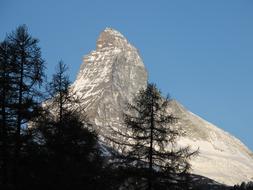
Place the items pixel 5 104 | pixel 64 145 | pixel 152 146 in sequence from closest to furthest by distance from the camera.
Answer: pixel 5 104
pixel 64 145
pixel 152 146

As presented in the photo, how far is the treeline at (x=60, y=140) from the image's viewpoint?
27.1 m

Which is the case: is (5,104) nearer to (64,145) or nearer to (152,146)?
(64,145)

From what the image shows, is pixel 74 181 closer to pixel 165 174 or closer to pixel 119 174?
pixel 119 174

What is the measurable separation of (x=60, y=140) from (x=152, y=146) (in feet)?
16.0

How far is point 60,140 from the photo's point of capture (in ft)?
95.7

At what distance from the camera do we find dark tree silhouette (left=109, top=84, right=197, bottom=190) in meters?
29.9

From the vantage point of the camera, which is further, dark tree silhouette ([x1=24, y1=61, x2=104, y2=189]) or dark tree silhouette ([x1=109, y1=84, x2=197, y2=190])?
dark tree silhouette ([x1=109, y1=84, x2=197, y2=190])

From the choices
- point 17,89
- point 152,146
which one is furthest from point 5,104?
point 152,146

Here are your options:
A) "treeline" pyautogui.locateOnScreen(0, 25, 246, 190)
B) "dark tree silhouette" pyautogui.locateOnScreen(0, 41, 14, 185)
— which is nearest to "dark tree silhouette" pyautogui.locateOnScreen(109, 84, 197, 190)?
"treeline" pyautogui.locateOnScreen(0, 25, 246, 190)

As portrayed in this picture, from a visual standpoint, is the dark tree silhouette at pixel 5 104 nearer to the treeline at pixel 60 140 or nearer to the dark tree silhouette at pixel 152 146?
the treeline at pixel 60 140

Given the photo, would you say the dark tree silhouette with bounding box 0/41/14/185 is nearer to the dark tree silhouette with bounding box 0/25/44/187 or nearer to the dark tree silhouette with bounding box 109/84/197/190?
the dark tree silhouette with bounding box 0/25/44/187

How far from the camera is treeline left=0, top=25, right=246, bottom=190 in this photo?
2708 cm

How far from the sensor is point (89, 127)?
32875 millimetres

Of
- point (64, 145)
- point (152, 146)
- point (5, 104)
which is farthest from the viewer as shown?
point (152, 146)
